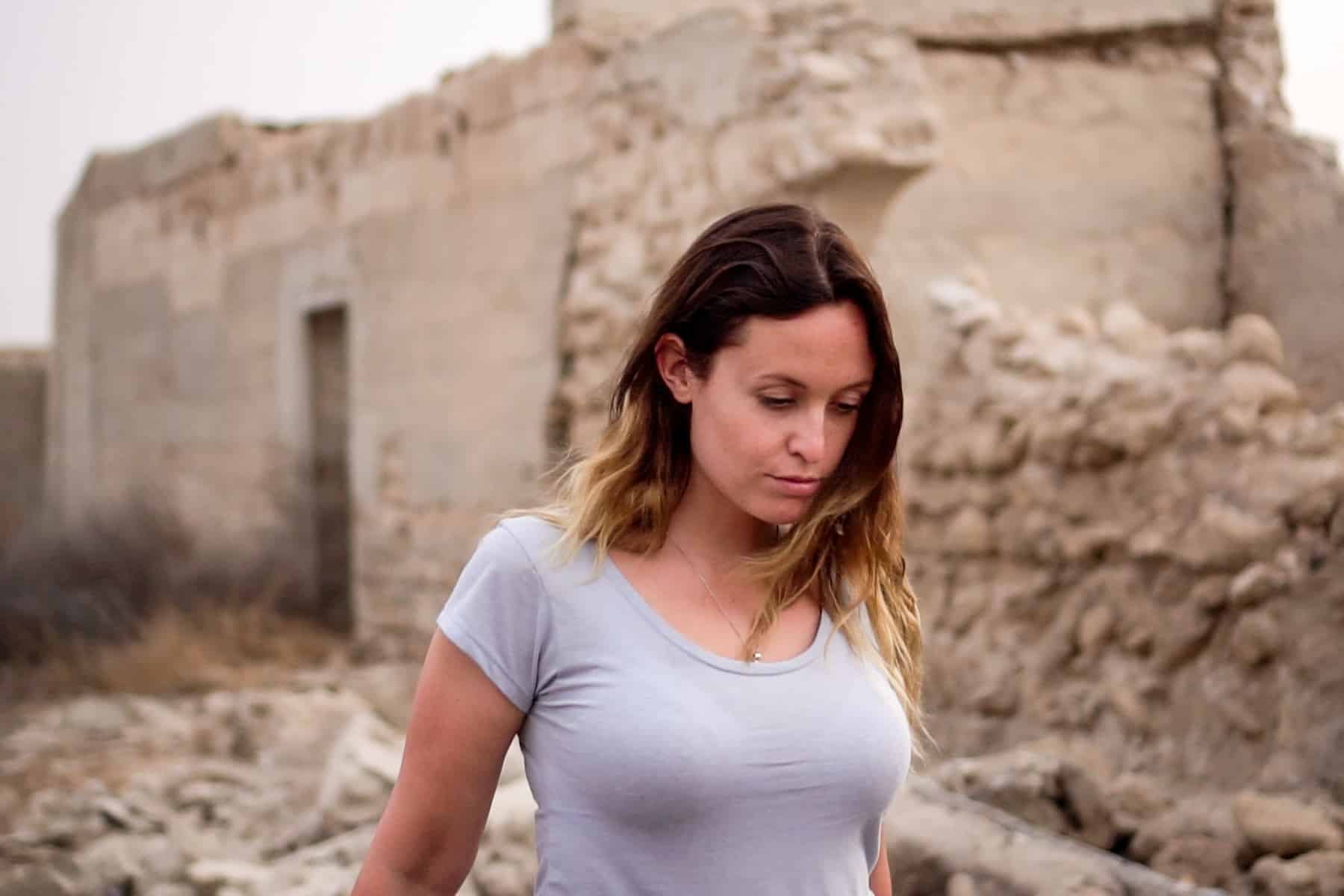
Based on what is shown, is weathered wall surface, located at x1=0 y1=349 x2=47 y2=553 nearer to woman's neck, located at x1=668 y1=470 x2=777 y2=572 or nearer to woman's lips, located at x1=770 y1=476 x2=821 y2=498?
woman's neck, located at x1=668 y1=470 x2=777 y2=572

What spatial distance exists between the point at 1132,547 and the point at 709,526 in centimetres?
245

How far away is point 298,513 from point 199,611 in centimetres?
90

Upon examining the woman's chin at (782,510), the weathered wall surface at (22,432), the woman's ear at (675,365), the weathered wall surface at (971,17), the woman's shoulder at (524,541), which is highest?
the weathered wall surface at (971,17)

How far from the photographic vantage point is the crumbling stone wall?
130 inches

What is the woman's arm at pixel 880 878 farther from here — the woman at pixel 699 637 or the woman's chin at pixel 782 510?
the woman's chin at pixel 782 510

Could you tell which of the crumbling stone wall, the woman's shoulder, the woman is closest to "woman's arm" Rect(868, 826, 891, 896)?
the woman

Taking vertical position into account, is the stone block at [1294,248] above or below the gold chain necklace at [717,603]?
above

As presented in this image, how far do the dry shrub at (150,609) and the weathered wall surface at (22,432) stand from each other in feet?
16.6

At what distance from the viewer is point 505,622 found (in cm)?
146

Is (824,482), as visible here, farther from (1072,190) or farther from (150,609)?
(150,609)

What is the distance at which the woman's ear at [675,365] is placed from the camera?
160 centimetres

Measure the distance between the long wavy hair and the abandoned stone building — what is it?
3.12 meters

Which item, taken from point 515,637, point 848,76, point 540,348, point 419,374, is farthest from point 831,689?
point 419,374

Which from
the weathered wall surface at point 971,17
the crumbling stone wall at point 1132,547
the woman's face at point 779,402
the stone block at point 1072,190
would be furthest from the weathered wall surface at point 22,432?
the woman's face at point 779,402
